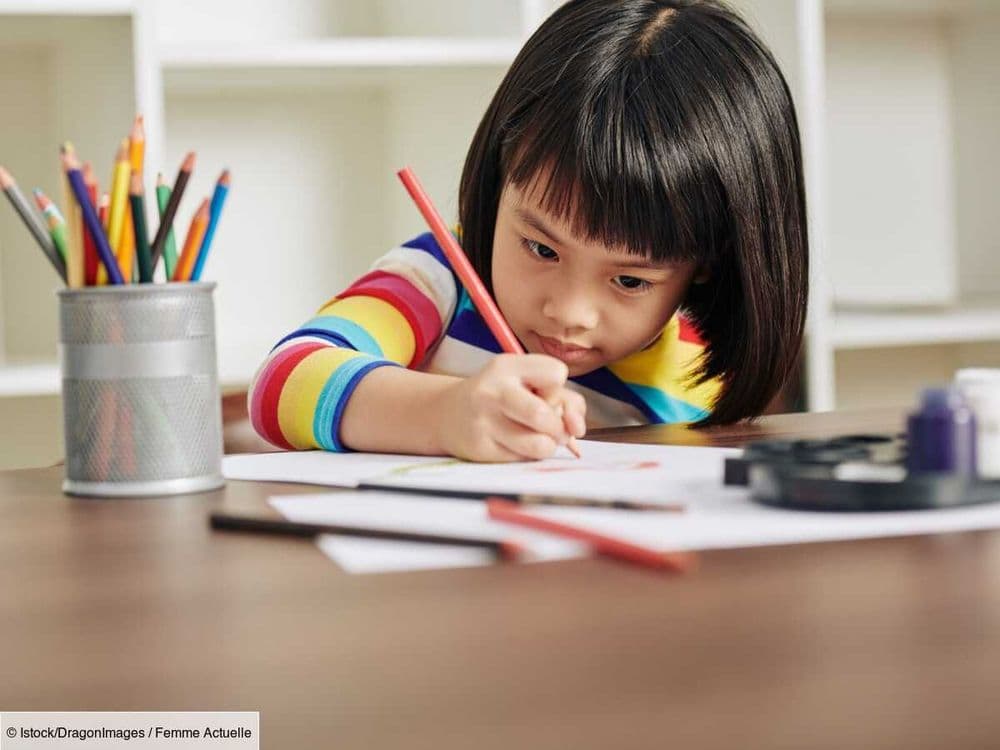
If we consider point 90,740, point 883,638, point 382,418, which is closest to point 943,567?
point 883,638

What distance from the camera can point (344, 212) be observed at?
2197mm

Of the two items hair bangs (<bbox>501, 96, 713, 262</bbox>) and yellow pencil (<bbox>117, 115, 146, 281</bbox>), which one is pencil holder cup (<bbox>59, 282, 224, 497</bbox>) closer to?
yellow pencil (<bbox>117, 115, 146, 281</bbox>)

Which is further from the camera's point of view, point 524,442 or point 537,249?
point 537,249

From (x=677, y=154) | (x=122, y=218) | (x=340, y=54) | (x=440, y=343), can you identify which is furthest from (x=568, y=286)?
(x=340, y=54)

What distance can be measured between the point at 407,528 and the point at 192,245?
25 cm

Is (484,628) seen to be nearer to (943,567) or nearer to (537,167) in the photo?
(943,567)

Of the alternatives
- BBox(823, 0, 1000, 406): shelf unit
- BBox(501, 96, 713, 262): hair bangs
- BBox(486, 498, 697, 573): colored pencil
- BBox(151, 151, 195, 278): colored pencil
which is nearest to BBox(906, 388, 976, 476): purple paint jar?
BBox(486, 498, 697, 573): colored pencil

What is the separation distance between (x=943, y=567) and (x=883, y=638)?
0.32ft

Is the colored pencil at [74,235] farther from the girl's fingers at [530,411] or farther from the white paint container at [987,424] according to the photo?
the white paint container at [987,424]

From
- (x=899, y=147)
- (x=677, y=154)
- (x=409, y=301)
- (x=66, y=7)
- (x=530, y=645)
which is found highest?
(x=66, y=7)

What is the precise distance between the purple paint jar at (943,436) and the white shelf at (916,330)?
145cm

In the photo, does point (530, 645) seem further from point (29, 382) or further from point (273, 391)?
point (29, 382)

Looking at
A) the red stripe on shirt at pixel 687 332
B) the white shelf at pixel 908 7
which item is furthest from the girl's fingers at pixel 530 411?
the white shelf at pixel 908 7

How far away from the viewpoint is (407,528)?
1.76 ft
